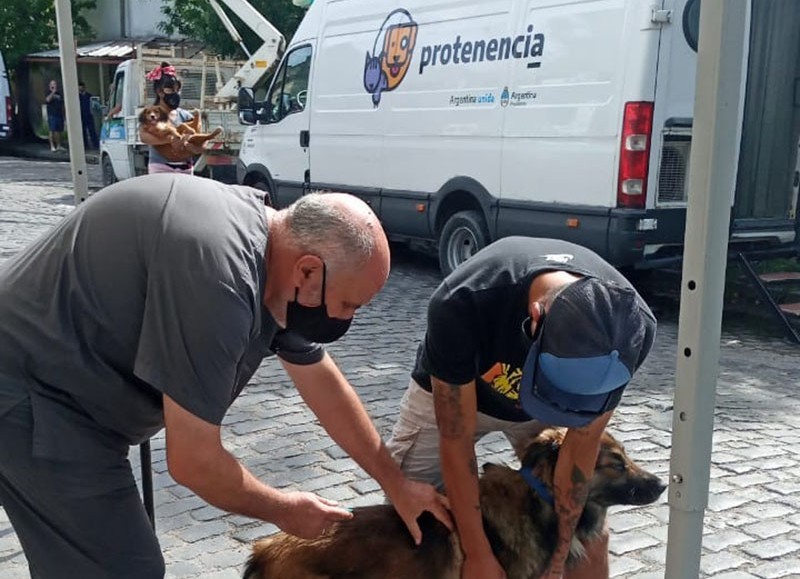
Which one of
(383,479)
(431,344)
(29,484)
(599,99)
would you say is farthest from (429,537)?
(599,99)

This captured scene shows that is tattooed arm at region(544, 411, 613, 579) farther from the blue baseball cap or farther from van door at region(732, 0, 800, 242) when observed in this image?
van door at region(732, 0, 800, 242)

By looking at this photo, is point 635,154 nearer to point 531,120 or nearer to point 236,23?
point 531,120

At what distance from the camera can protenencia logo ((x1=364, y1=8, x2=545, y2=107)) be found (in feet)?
26.3

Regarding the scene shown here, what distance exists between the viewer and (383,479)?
2.75m

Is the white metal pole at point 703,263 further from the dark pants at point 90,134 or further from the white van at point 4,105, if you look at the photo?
the white van at point 4,105

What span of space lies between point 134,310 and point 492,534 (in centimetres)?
135

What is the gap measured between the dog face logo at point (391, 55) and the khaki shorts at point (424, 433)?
22.5 feet

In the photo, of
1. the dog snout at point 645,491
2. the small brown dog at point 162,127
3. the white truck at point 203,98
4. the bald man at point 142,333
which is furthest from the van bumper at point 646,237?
the white truck at point 203,98

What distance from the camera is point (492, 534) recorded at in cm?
278

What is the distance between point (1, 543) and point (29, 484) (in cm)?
181

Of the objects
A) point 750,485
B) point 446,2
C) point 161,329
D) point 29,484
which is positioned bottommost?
point 750,485

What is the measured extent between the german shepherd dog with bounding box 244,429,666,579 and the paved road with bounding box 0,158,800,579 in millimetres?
817

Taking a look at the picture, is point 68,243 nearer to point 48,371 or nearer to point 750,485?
point 48,371

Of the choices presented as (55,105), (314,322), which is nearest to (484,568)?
(314,322)
